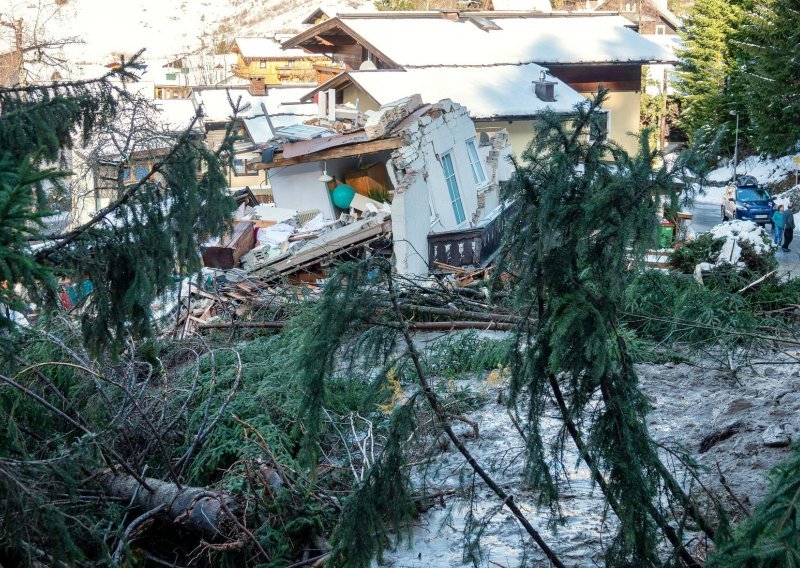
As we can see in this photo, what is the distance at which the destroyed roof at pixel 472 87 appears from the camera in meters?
27.1

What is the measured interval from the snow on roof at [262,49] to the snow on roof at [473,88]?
24.4m

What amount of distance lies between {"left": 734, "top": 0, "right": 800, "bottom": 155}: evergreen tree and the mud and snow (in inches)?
1015

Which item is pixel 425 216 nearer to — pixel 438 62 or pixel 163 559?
pixel 163 559

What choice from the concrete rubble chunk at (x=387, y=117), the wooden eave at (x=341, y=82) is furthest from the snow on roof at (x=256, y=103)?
the concrete rubble chunk at (x=387, y=117)

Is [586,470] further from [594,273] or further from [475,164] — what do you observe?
[475,164]

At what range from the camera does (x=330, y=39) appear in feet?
118

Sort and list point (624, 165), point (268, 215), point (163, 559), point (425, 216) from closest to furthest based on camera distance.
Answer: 1. point (624, 165)
2. point (163, 559)
3. point (425, 216)
4. point (268, 215)

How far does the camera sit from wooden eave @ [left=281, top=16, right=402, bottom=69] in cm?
3199

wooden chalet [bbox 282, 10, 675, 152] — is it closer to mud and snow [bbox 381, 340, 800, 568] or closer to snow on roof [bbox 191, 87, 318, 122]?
snow on roof [bbox 191, 87, 318, 122]

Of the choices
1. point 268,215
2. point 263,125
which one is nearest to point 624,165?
point 268,215

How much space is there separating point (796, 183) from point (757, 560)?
34.6 meters

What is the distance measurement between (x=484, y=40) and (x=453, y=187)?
20.3 m

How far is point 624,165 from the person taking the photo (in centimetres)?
404

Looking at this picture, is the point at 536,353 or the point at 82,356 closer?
the point at 536,353
